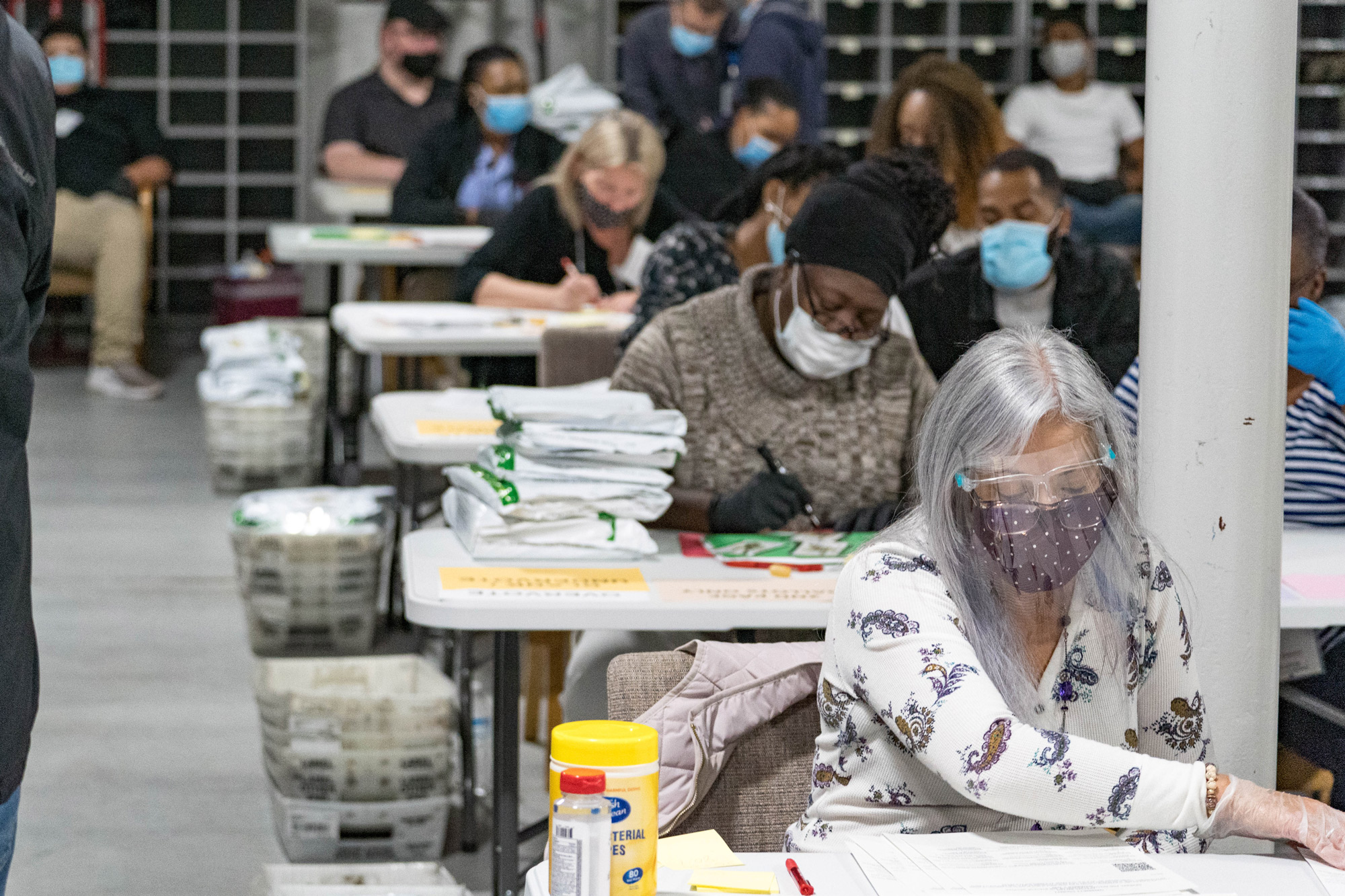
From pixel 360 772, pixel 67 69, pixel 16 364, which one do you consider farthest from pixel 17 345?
pixel 67 69

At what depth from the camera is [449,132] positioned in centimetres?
643

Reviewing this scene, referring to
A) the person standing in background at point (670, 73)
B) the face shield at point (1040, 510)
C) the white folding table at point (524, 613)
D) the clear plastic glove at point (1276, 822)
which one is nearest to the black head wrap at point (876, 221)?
the white folding table at point (524, 613)

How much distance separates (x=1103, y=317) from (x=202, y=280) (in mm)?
7348

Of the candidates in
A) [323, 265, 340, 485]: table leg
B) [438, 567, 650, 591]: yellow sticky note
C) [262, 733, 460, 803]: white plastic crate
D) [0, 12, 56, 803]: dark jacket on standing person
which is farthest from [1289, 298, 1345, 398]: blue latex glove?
[323, 265, 340, 485]: table leg

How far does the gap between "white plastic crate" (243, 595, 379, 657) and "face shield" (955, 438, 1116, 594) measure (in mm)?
3024

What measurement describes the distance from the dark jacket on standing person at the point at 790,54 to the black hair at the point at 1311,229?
4.13 metres

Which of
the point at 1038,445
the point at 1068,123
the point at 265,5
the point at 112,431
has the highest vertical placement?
the point at 265,5

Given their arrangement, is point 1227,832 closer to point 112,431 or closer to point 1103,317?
point 1103,317

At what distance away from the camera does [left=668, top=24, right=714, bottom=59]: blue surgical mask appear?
274 inches

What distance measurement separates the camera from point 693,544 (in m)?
2.74

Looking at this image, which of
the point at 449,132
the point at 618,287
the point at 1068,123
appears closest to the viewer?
the point at 618,287

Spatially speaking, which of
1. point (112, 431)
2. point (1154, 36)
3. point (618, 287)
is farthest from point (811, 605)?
point (112, 431)

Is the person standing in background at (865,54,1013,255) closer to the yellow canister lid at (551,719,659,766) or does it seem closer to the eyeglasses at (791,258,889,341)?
the eyeglasses at (791,258,889,341)

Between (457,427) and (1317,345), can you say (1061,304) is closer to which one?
(1317,345)
